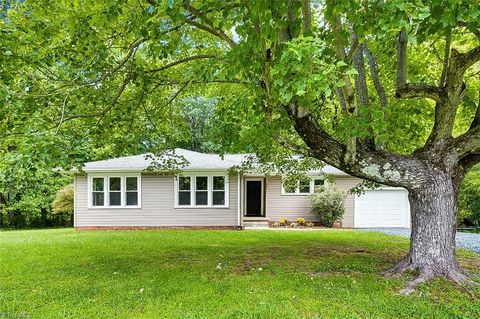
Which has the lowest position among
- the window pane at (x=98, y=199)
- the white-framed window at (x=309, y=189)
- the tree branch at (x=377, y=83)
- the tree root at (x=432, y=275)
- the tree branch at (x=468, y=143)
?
the tree root at (x=432, y=275)

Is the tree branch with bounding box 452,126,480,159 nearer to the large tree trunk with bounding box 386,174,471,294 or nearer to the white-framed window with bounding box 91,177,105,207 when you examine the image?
the large tree trunk with bounding box 386,174,471,294

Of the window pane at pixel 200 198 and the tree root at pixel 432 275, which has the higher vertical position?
the window pane at pixel 200 198

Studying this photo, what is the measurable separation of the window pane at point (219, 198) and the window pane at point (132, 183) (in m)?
3.41

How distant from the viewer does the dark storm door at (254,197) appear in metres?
18.3

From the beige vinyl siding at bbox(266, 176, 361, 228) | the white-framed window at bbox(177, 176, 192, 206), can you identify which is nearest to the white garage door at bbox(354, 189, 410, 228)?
the beige vinyl siding at bbox(266, 176, 361, 228)

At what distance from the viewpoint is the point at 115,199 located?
49.1 ft

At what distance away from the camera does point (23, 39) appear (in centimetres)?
612

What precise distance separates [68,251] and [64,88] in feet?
14.8

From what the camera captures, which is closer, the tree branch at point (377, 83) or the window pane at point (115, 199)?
the tree branch at point (377, 83)

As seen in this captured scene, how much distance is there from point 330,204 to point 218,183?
5.05 m

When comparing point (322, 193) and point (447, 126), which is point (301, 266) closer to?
point (447, 126)

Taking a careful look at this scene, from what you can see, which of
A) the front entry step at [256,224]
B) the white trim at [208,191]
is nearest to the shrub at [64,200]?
the white trim at [208,191]

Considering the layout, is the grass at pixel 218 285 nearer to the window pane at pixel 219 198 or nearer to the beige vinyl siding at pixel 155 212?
the beige vinyl siding at pixel 155 212

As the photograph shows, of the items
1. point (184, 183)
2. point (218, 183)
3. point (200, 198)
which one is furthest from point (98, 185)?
point (218, 183)
